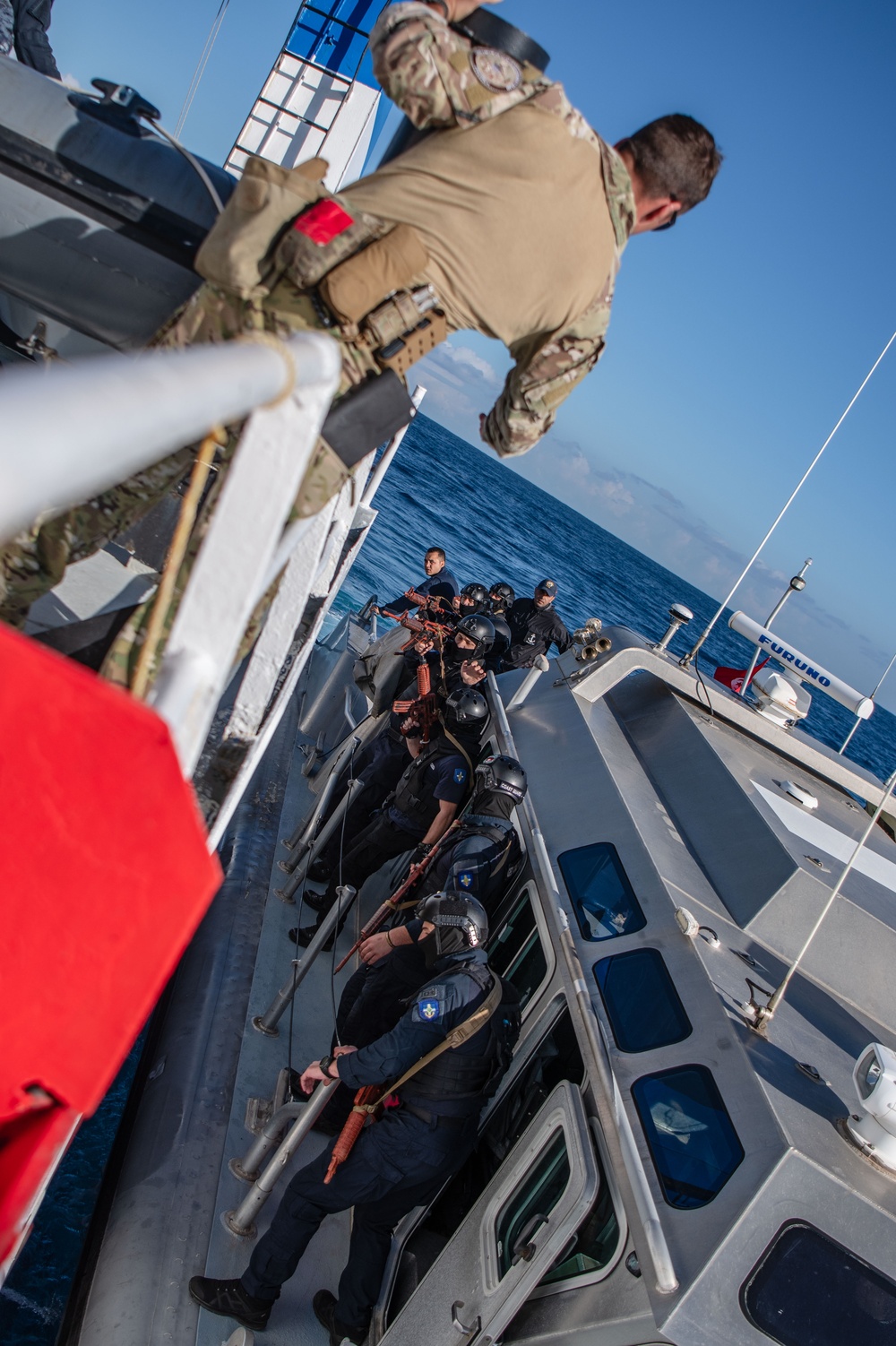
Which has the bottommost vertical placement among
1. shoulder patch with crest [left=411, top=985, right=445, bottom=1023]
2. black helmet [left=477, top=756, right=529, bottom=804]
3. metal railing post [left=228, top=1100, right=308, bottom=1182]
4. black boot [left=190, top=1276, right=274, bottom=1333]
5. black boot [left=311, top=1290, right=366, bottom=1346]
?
black boot [left=311, top=1290, right=366, bottom=1346]

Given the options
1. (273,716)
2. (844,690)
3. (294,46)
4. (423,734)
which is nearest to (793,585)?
(844,690)

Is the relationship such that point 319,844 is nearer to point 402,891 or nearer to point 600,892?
point 402,891

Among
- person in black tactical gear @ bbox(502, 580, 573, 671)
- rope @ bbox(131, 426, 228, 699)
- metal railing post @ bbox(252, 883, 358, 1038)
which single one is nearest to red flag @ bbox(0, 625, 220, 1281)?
rope @ bbox(131, 426, 228, 699)

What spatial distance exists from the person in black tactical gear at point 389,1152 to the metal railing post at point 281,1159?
0.09 metres

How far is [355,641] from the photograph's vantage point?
32.4 feet

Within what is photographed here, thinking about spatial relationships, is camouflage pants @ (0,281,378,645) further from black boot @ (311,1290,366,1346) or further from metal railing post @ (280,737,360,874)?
metal railing post @ (280,737,360,874)

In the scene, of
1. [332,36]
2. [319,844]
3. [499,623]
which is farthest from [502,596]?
[332,36]

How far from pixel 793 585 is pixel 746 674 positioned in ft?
3.49

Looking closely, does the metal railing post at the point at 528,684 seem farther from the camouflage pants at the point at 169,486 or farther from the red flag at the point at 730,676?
the camouflage pants at the point at 169,486

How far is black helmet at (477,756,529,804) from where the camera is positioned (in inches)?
216

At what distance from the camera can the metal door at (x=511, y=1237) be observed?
3098 millimetres

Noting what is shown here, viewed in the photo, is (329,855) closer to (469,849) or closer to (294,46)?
(469,849)

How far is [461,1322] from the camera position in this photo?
10.8 feet

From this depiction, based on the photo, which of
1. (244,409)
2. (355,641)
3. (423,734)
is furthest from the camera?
(355,641)
